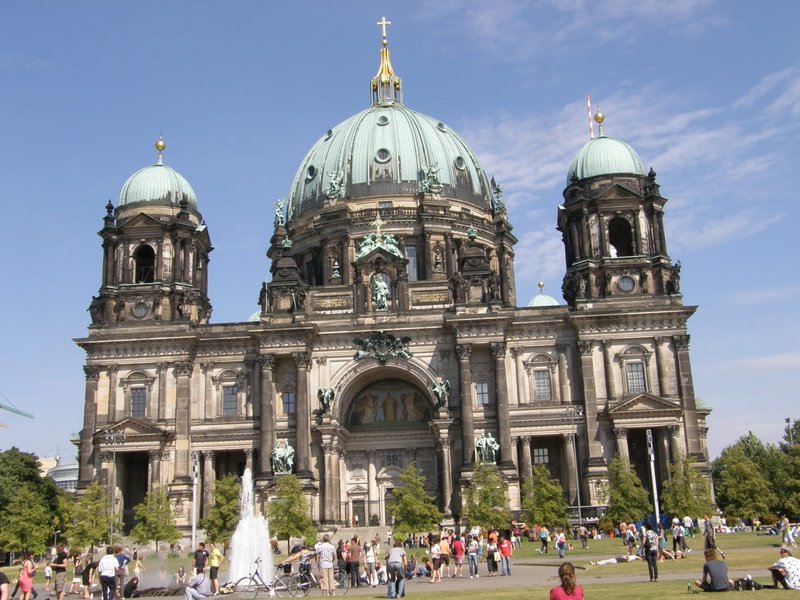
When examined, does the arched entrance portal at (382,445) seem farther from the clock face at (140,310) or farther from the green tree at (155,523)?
the clock face at (140,310)

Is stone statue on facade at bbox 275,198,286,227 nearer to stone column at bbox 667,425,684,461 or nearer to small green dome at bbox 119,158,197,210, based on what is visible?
small green dome at bbox 119,158,197,210

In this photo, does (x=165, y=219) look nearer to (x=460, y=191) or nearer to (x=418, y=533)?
(x=460, y=191)

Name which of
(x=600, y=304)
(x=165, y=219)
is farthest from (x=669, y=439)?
(x=165, y=219)

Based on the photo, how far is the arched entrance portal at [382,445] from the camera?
2805 inches

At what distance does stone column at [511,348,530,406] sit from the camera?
→ 225 ft

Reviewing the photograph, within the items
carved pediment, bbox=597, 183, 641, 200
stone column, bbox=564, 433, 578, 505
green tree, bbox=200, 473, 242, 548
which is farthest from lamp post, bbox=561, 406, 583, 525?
green tree, bbox=200, 473, 242, 548

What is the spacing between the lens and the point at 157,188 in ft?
245

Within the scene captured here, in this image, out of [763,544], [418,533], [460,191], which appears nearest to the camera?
[763,544]

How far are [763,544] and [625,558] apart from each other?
341 inches

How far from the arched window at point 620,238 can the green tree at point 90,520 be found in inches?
1586

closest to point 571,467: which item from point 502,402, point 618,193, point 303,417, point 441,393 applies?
point 502,402

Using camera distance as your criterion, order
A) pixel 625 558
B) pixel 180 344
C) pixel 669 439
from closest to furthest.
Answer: pixel 625 558, pixel 669 439, pixel 180 344

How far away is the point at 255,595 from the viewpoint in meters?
30.8

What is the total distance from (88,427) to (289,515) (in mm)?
18366
